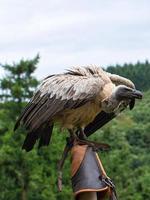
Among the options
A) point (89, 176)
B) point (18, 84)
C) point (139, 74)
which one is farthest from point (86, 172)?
point (139, 74)

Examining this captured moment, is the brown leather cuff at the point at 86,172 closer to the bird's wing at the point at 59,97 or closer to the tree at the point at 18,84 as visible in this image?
the bird's wing at the point at 59,97

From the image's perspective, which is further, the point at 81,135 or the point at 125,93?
the point at 81,135

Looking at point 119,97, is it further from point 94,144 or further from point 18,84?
point 18,84

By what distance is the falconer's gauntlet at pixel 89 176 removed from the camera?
509 centimetres

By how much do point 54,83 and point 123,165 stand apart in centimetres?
3362

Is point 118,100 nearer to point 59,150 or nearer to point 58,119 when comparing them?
point 58,119

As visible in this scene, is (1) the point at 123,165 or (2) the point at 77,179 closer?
(2) the point at 77,179

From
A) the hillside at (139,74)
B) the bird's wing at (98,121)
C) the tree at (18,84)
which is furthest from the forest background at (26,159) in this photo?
the hillside at (139,74)

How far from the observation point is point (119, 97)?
5.45 meters

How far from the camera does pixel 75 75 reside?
5.67 meters

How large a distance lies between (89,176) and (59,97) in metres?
0.67

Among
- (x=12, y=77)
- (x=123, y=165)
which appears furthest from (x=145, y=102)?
(x=12, y=77)

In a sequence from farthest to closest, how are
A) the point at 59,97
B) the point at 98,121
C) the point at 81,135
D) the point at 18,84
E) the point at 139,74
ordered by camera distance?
the point at 139,74
the point at 18,84
the point at 98,121
the point at 81,135
the point at 59,97

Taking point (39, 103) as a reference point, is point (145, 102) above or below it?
above
